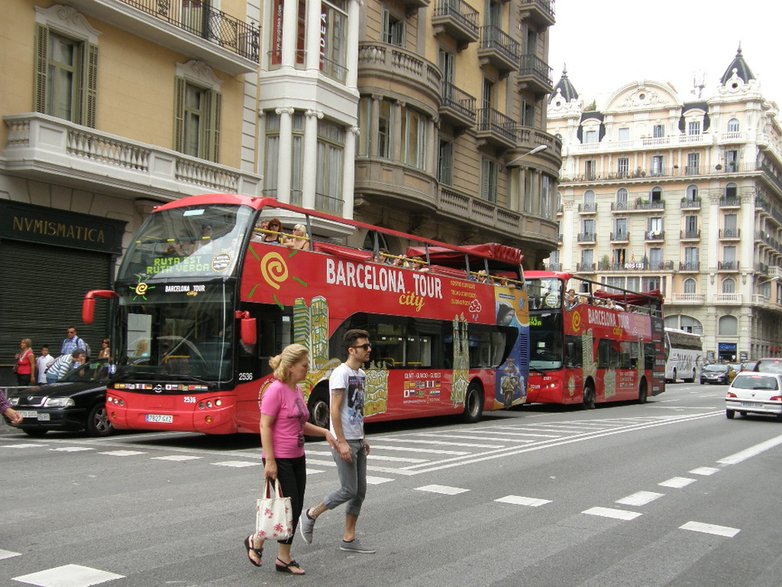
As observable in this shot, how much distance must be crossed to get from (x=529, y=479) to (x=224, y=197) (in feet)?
21.6

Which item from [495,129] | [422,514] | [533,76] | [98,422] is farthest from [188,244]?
[533,76]

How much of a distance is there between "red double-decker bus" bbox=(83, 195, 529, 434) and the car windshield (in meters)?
10.3

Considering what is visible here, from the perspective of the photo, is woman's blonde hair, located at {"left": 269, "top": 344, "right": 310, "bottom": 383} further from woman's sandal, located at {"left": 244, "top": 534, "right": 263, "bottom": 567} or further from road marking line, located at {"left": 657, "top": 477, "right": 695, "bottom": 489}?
road marking line, located at {"left": 657, "top": 477, "right": 695, "bottom": 489}

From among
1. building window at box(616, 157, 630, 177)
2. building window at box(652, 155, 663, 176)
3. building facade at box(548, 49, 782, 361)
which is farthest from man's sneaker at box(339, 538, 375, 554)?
building window at box(616, 157, 630, 177)

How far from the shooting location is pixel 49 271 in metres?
19.1

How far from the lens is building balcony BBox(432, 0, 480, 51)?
31.0m

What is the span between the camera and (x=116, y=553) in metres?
6.54

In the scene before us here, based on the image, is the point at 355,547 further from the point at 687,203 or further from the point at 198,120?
the point at 687,203

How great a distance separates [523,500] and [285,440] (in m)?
4.18

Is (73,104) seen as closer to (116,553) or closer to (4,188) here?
(4,188)

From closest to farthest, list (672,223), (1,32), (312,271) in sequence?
1. (312,271)
2. (1,32)
3. (672,223)

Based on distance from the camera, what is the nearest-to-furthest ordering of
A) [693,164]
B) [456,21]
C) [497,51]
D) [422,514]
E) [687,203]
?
[422,514]
[456,21]
[497,51]
[687,203]
[693,164]

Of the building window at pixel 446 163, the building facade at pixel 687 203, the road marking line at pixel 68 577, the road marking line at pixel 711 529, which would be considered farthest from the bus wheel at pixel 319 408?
the building facade at pixel 687 203

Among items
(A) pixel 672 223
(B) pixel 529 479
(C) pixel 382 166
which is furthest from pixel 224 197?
(A) pixel 672 223
